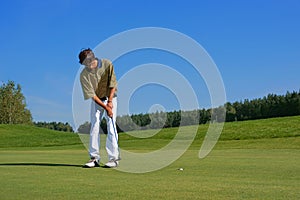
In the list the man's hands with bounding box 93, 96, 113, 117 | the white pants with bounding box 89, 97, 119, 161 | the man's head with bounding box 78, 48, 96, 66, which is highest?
the man's head with bounding box 78, 48, 96, 66

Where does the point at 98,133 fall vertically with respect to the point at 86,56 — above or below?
below

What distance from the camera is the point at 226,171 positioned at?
643 cm

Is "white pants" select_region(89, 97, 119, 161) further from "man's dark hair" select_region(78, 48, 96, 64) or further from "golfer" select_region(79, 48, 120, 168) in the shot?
"man's dark hair" select_region(78, 48, 96, 64)

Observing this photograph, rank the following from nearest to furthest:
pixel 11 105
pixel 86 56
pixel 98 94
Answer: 1. pixel 86 56
2. pixel 98 94
3. pixel 11 105

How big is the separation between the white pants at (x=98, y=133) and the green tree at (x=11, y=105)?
74.7 meters

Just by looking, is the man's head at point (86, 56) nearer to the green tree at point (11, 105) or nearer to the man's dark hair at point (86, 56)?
the man's dark hair at point (86, 56)

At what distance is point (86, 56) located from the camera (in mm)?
7406

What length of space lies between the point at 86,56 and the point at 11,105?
76066mm

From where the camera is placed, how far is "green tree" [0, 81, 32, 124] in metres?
79.2

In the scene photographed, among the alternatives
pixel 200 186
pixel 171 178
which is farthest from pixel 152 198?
pixel 171 178

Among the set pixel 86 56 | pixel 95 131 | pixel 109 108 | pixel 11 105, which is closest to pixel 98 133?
pixel 95 131

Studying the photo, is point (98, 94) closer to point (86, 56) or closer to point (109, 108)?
point (109, 108)

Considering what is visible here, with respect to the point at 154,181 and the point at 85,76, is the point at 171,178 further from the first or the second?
the point at 85,76

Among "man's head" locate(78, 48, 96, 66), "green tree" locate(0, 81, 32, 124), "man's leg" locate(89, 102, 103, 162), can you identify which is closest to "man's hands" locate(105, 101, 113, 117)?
"man's leg" locate(89, 102, 103, 162)
